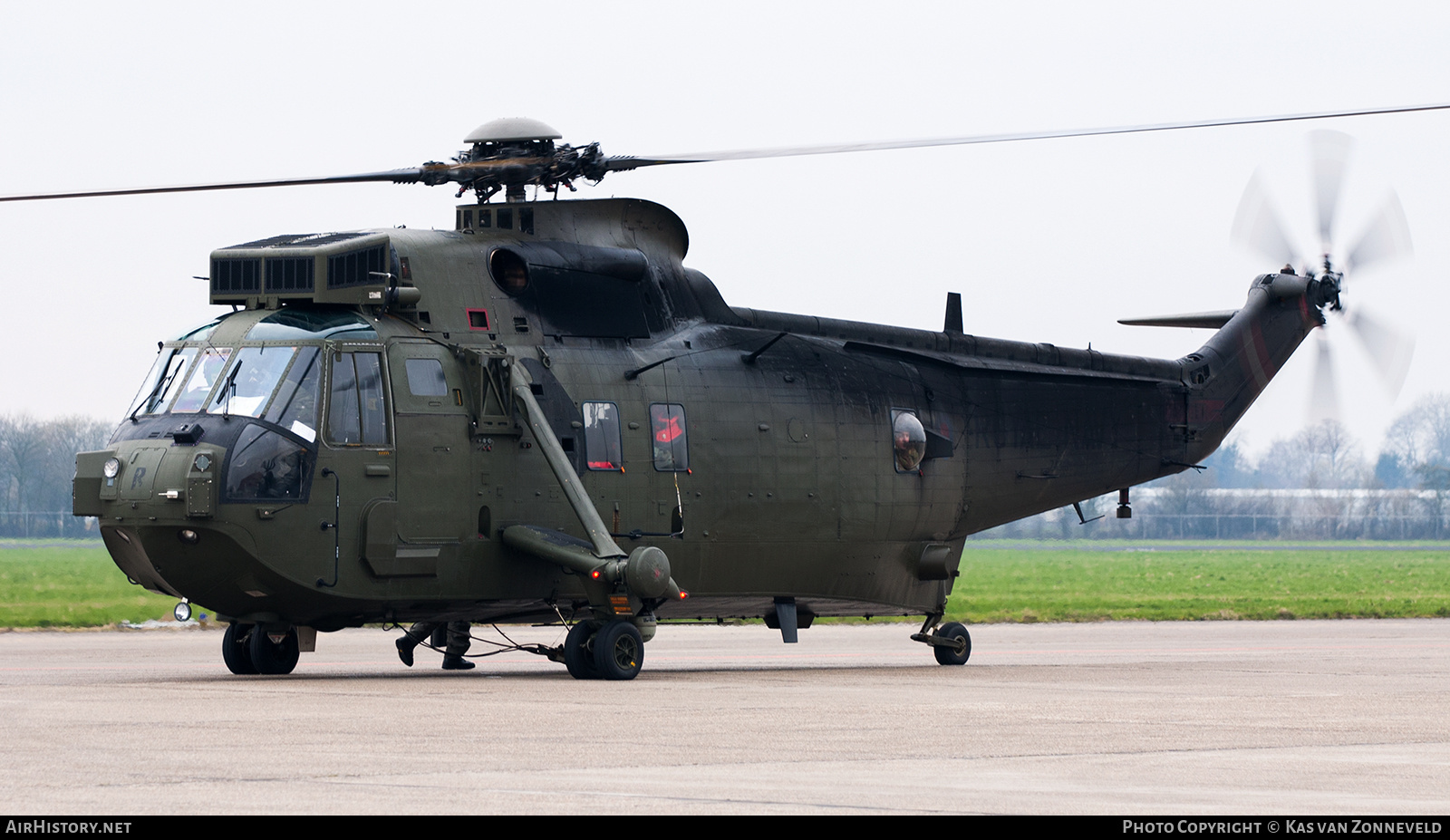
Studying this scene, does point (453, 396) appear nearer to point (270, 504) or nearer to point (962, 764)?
point (270, 504)

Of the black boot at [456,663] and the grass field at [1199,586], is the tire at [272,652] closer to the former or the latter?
the black boot at [456,663]

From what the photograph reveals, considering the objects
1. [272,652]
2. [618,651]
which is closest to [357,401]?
[272,652]

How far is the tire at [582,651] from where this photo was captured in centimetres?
2034

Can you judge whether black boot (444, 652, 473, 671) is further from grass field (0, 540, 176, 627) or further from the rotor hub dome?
grass field (0, 540, 176, 627)

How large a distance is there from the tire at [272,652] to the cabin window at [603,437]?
3836 mm

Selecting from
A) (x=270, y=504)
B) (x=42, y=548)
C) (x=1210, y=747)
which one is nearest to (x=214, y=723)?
(x=270, y=504)

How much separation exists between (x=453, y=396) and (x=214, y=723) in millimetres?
6286

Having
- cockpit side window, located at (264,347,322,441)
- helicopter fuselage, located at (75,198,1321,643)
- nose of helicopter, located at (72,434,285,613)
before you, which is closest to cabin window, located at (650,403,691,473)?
helicopter fuselage, located at (75,198,1321,643)

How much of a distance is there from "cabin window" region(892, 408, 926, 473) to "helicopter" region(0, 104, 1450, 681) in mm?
40

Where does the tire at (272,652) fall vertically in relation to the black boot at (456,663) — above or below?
above

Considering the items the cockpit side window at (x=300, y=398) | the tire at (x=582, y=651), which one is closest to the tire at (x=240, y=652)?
the cockpit side window at (x=300, y=398)

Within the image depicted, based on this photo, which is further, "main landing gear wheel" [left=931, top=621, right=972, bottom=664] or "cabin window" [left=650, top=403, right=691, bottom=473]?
"main landing gear wheel" [left=931, top=621, right=972, bottom=664]

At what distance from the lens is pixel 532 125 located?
21672mm

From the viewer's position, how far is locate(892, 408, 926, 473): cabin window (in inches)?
950
